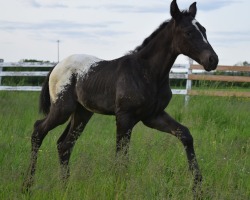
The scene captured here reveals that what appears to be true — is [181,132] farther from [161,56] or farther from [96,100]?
[96,100]

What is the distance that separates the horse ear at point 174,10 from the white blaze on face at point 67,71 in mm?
1305

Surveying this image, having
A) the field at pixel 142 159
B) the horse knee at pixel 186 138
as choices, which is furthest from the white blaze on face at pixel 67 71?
the horse knee at pixel 186 138

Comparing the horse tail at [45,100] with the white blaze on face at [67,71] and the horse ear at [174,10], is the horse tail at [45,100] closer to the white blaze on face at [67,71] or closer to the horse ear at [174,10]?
the white blaze on face at [67,71]

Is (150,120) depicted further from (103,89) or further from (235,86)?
(235,86)

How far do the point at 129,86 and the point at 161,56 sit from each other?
55cm

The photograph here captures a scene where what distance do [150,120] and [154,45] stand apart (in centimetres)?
93

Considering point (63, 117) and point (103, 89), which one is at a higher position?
point (103, 89)

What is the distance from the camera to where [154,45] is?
5586 mm

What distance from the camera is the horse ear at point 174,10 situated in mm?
5258

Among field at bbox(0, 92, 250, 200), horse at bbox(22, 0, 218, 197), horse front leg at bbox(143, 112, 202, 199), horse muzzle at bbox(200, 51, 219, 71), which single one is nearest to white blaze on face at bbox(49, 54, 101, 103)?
horse at bbox(22, 0, 218, 197)

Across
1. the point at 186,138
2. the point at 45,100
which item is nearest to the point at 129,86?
the point at 186,138

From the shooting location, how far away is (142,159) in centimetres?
552

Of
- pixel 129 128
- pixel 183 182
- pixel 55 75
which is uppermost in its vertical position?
pixel 55 75

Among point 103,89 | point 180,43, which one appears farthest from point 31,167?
point 180,43
